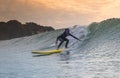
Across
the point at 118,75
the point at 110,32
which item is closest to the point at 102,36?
the point at 110,32

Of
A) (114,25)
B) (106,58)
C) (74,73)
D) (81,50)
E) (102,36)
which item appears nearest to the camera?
(74,73)

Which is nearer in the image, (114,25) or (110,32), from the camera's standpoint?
(110,32)

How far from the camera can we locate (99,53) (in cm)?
2322

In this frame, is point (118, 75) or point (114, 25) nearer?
point (118, 75)

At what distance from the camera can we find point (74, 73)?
55.4 feet

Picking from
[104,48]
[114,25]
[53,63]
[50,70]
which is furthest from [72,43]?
[50,70]

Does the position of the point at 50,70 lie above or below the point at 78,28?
below

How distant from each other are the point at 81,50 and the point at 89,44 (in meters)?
1.62

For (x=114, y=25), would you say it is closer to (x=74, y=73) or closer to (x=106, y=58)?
(x=106, y=58)

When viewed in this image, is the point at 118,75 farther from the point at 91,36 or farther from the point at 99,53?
the point at 91,36

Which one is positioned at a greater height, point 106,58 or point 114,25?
point 114,25

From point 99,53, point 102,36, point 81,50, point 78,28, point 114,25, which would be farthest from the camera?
point 78,28

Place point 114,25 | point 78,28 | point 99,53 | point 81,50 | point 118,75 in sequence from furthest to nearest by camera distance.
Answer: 1. point 78,28
2. point 114,25
3. point 81,50
4. point 99,53
5. point 118,75

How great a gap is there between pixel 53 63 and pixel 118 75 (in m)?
6.47
